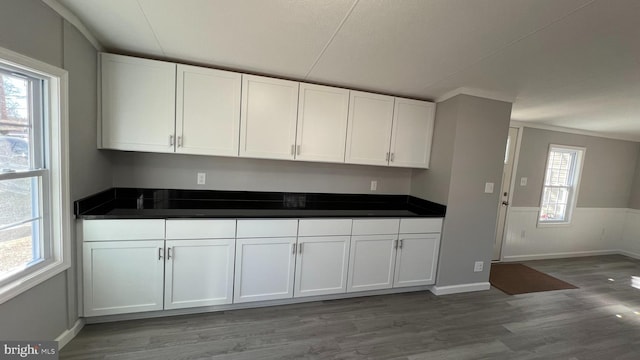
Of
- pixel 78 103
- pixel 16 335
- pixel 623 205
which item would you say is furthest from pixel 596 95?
pixel 16 335

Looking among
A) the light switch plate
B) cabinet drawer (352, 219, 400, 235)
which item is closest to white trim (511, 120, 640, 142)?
the light switch plate

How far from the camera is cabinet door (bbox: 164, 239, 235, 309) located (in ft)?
6.77

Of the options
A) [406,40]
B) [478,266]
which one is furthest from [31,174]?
[478,266]

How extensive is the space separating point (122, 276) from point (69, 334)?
45 centimetres

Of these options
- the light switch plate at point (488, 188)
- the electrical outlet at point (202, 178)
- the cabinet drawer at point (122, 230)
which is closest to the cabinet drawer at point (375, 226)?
the light switch plate at point (488, 188)

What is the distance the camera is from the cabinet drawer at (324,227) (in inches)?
92.8

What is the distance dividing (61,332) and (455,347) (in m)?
2.87

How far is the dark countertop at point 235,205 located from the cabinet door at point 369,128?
57 cm

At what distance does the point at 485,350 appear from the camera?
200 cm

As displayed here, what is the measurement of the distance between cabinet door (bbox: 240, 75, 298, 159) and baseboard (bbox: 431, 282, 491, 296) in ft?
7.16

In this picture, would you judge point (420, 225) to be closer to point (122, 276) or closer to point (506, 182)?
point (506, 182)

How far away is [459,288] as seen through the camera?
2.89 meters

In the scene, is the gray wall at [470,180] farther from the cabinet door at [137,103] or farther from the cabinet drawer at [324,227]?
the cabinet door at [137,103]

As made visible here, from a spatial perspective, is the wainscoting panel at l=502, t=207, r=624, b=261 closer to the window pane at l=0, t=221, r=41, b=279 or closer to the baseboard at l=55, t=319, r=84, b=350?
the baseboard at l=55, t=319, r=84, b=350
